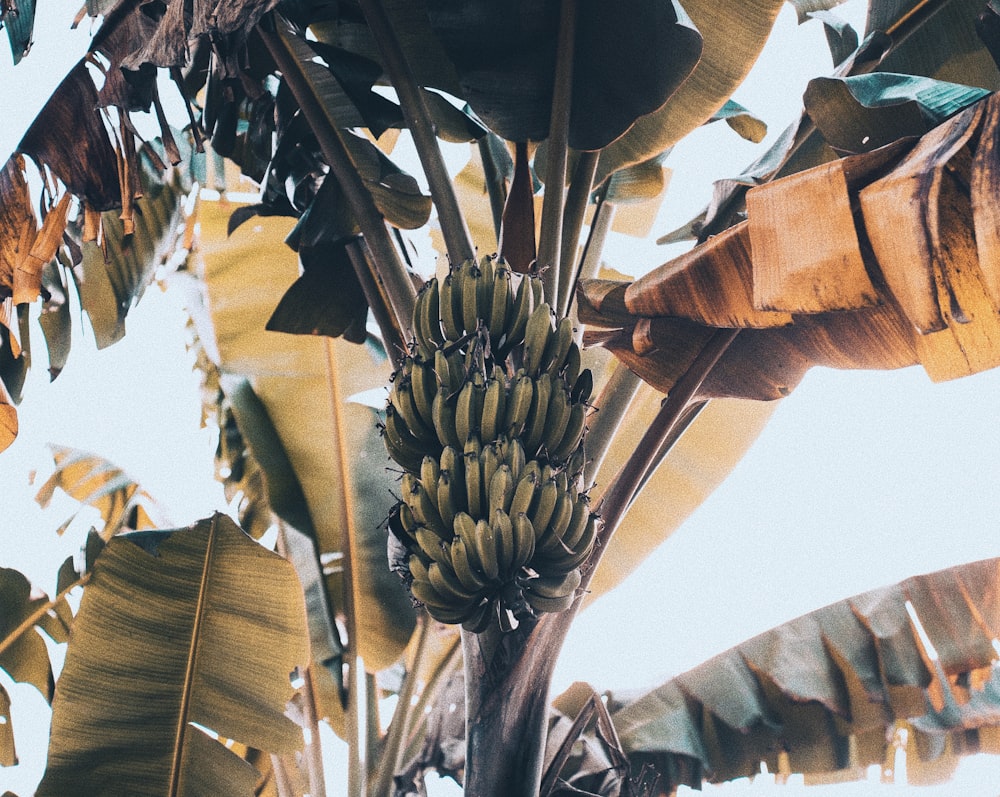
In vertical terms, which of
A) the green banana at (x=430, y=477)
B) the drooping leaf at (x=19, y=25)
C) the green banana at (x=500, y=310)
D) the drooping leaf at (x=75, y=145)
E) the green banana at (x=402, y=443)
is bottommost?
the green banana at (x=430, y=477)

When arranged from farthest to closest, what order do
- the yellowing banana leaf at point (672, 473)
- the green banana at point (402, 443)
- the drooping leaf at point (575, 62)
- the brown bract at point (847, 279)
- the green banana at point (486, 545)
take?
the yellowing banana leaf at point (672, 473)
the drooping leaf at point (575, 62)
the green banana at point (402, 443)
the green banana at point (486, 545)
the brown bract at point (847, 279)

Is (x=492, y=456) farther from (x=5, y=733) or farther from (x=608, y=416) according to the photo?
(x=5, y=733)

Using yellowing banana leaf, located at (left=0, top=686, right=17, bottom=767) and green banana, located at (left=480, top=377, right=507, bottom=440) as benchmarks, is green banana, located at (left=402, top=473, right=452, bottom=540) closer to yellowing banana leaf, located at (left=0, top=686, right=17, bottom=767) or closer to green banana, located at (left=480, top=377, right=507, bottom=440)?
green banana, located at (left=480, top=377, right=507, bottom=440)

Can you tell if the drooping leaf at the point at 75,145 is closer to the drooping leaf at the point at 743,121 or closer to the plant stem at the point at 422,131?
the plant stem at the point at 422,131

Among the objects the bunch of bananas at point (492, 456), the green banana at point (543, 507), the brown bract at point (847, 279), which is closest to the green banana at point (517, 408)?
the bunch of bananas at point (492, 456)

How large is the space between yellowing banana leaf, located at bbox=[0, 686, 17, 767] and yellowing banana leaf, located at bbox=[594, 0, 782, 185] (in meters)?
2.29

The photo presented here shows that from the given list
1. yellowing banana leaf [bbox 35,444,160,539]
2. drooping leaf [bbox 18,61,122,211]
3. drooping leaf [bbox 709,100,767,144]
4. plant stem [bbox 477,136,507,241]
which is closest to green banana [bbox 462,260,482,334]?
plant stem [bbox 477,136,507,241]

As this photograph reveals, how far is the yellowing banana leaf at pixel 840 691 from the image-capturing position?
2.28 metres

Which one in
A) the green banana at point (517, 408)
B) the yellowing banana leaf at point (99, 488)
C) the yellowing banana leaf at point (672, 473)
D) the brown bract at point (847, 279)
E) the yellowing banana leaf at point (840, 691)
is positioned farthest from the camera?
the yellowing banana leaf at point (99, 488)

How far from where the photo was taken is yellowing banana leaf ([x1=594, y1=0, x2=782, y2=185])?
2107 mm

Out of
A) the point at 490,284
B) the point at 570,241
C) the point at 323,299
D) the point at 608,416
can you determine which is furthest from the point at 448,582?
the point at 323,299

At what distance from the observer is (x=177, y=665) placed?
2.04 m

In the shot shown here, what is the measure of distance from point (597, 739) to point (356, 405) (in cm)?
122

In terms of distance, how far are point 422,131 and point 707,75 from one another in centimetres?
72
